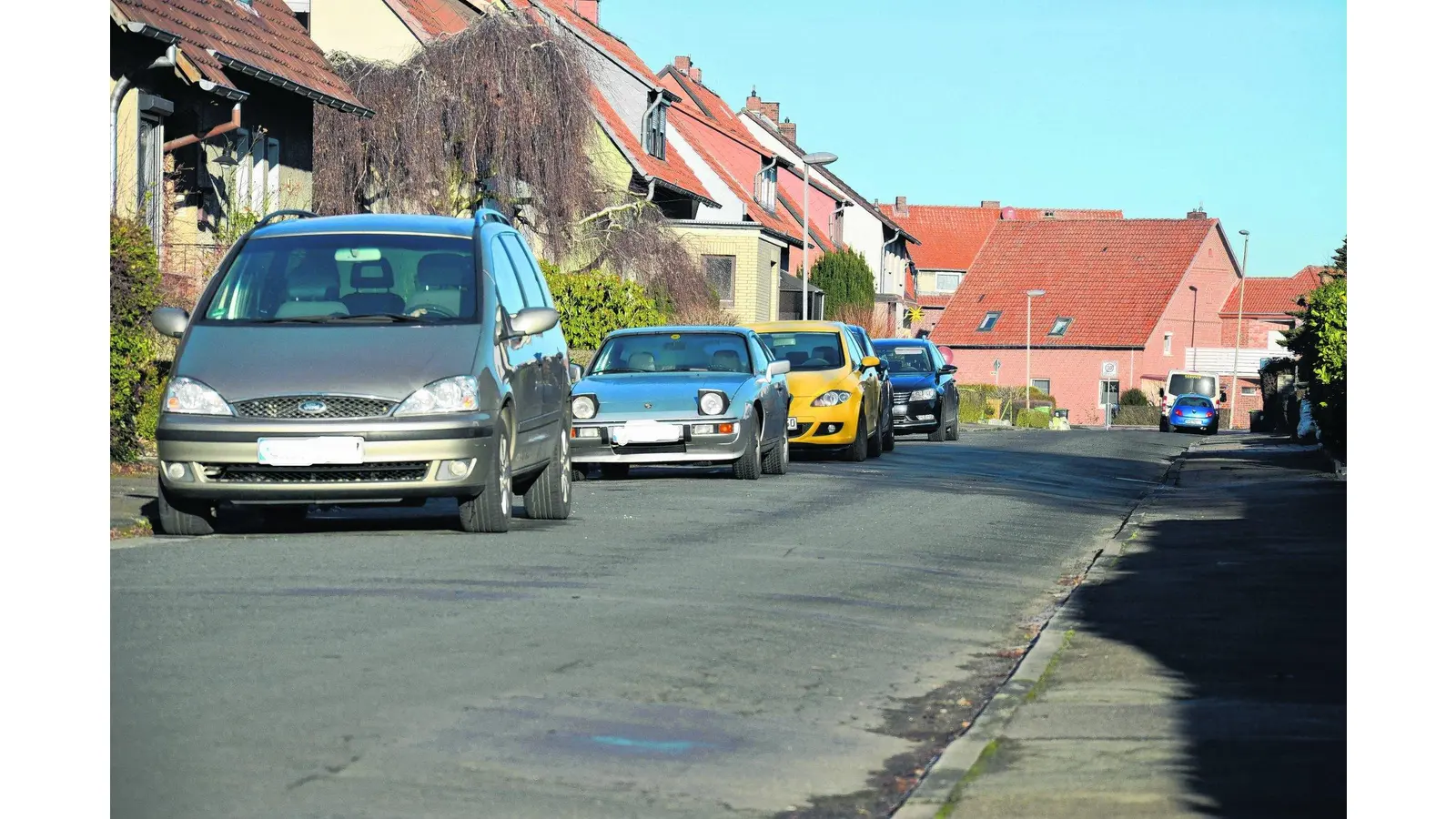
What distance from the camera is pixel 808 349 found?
24453mm

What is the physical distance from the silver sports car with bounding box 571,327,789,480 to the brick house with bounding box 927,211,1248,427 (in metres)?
75.6

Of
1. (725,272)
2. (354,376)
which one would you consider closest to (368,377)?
(354,376)

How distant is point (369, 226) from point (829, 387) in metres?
11.0

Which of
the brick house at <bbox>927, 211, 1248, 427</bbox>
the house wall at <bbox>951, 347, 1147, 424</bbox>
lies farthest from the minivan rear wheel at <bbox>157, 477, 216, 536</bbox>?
the brick house at <bbox>927, 211, 1248, 427</bbox>

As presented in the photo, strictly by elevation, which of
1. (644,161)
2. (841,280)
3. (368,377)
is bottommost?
(368,377)

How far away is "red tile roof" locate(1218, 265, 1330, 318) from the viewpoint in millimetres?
120625

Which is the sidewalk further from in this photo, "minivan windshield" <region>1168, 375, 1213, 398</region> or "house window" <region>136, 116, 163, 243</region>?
"minivan windshield" <region>1168, 375, 1213, 398</region>

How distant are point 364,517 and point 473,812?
910 centimetres

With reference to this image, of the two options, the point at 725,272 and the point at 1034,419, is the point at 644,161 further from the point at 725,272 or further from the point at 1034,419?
the point at 1034,419

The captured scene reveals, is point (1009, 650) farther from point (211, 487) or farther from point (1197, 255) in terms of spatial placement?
point (1197, 255)

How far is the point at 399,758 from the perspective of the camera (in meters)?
5.71
